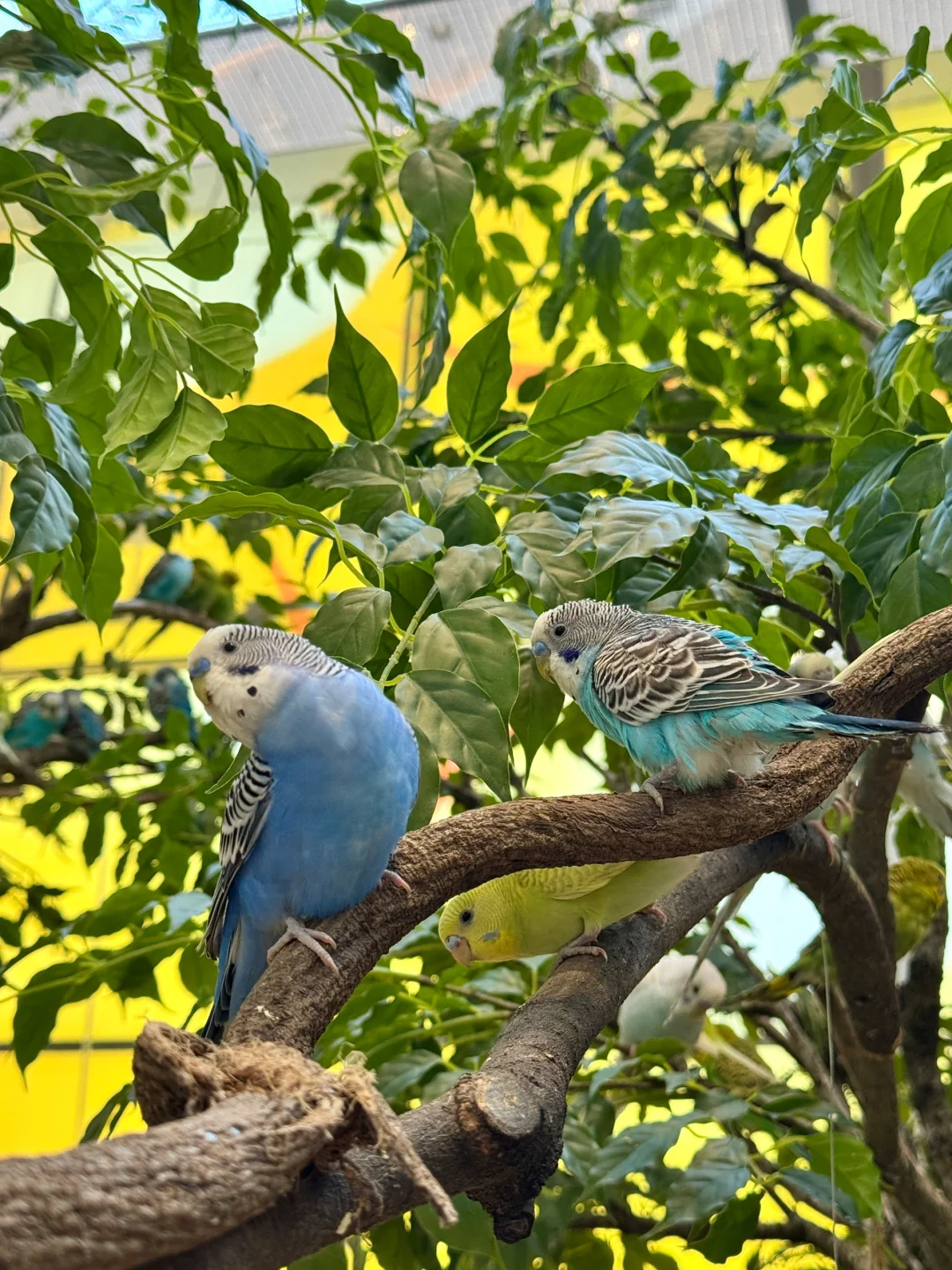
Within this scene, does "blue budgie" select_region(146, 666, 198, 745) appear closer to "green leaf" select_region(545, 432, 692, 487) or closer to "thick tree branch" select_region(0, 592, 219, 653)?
"thick tree branch" select_region(0, 592, 219, 653)

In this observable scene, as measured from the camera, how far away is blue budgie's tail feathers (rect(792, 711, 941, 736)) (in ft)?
2.07

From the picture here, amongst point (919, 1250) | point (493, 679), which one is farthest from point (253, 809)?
point (919, 1250)

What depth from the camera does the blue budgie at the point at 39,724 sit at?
1999 millimetres

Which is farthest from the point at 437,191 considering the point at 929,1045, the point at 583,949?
the point at 929,1045

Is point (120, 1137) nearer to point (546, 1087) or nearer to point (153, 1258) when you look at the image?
point (153, 1258)

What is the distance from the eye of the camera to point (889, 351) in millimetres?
903

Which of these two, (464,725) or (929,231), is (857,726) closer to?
(464,725)

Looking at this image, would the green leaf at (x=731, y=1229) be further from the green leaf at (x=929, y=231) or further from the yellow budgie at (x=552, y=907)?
the green leaf at (x=929, y=231)

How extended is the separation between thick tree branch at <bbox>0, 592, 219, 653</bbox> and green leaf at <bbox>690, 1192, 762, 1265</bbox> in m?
0.92

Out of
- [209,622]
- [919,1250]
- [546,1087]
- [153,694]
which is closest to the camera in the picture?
[546,1087]

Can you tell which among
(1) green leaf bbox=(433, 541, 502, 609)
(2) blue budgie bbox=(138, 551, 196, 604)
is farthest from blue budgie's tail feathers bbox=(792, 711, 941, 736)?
(2) blue budgie bbox=(138, 551, 196, 604)

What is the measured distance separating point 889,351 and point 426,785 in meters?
0.52

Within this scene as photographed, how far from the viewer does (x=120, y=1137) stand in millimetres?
362

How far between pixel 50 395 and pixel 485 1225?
684 mm
